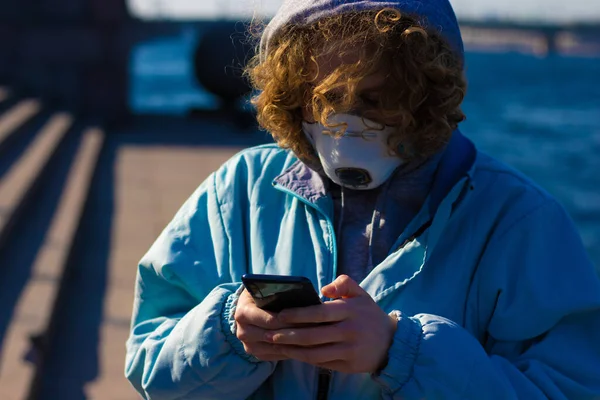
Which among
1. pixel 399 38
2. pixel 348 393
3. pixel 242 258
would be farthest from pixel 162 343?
pixel 399 38

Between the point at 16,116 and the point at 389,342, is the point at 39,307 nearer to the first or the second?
the point at 389,342

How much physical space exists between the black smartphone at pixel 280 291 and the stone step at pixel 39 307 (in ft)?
7.61

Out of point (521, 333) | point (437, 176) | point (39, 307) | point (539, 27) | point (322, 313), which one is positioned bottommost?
point (539, 27)

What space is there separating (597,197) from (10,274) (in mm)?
9150

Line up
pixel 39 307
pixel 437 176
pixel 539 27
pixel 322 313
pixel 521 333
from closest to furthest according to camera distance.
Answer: pixel 322 313
pixel 521 333
pixel 437 176
pixel 39 307
pixel 539 27

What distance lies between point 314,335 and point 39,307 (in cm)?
329

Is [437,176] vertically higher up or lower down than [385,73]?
lower down

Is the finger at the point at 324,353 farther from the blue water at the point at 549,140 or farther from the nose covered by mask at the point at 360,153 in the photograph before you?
the blue water at the point at 549,140

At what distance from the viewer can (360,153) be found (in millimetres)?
1597

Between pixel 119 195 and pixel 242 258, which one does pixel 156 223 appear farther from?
pixel 242 258

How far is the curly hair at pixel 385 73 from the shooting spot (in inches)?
60.6

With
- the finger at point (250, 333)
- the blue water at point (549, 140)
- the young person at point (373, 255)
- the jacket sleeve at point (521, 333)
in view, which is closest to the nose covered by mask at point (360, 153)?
the young person at point (373, 255)

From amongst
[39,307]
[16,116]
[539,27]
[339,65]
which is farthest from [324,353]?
[539,27]

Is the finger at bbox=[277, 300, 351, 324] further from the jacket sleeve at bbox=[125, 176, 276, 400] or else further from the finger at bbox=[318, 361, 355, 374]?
the jacket sleeve at bbox=[125, 176, 276, 400]
